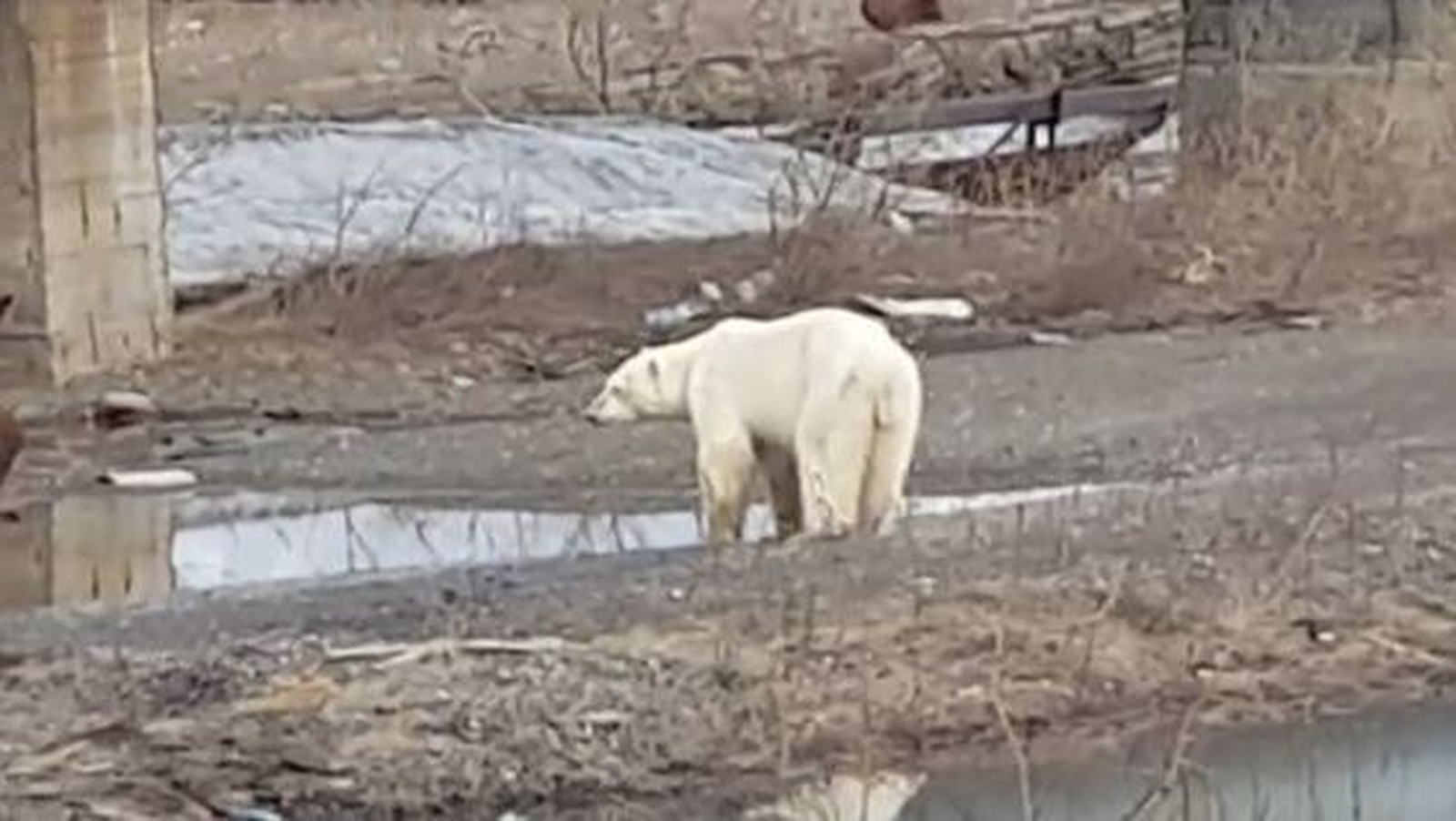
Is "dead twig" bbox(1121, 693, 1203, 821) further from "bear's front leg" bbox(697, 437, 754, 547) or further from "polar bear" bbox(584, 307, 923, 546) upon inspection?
"bear's front leg" bbox(697, 437, 754, 547)

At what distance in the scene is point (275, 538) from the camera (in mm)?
11656

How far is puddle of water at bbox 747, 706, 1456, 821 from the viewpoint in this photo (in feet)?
27.6

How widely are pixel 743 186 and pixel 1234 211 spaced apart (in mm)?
2401

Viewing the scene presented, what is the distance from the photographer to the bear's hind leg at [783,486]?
10711 millimetres

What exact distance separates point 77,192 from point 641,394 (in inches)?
153

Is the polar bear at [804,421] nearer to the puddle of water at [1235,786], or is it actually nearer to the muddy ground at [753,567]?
the muddy ground at [753,567]

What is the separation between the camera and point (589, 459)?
1272cm

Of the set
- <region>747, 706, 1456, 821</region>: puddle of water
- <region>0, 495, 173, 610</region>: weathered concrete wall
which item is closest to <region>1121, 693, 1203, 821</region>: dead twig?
<region>747, 706, 1456, 821</region>: puddle of water

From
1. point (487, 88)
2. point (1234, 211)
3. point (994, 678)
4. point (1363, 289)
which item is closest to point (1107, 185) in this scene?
point (1234, 211)

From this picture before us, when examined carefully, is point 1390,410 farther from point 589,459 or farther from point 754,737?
point 754,737

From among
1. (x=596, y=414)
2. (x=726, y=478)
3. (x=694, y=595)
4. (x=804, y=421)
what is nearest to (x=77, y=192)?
(x=596, y=414)

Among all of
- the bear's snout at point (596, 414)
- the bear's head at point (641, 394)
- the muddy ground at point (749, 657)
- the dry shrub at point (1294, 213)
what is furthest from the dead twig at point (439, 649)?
the dry shrub at point (1294, 213)

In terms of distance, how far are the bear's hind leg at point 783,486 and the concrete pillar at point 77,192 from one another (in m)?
4.47

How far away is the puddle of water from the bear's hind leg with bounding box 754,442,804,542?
207 centimetres
